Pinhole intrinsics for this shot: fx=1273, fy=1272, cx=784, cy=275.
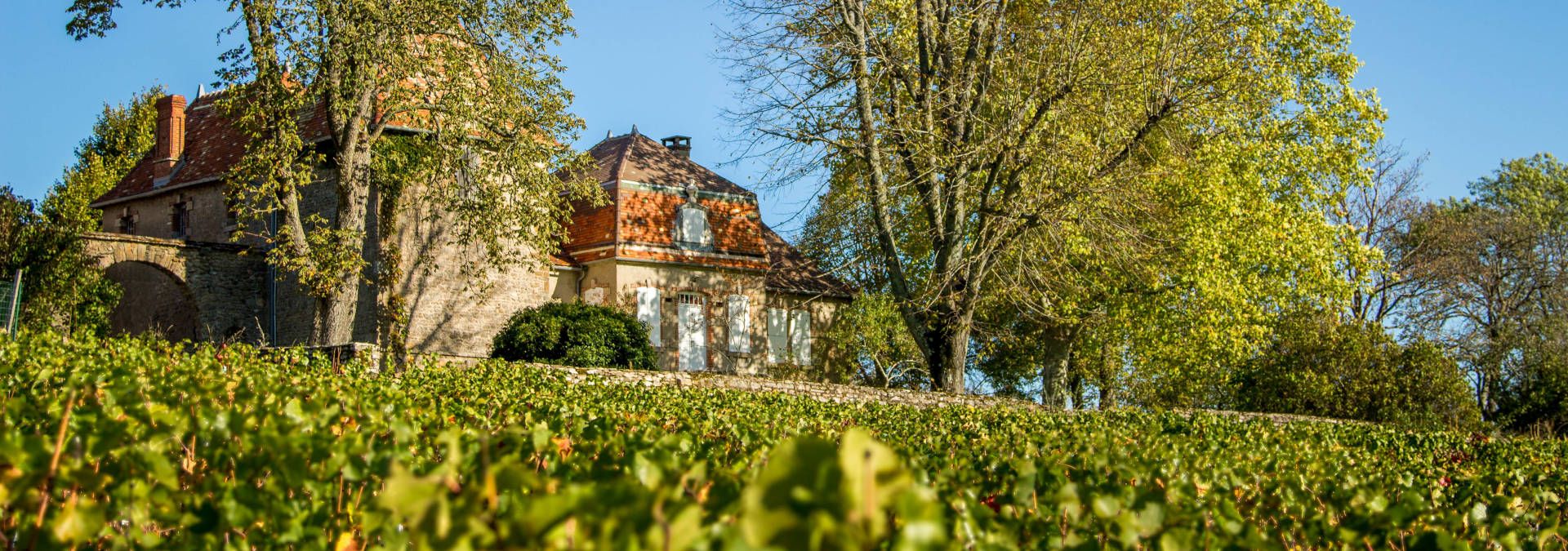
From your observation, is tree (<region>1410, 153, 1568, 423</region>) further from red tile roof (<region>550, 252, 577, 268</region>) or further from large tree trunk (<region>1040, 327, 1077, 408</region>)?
red tile roof (<region>550, 252, 577, 268</region>)

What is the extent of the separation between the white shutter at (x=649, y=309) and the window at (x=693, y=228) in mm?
1464

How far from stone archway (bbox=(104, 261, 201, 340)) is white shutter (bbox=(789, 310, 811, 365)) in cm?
1394

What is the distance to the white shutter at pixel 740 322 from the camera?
30469mm

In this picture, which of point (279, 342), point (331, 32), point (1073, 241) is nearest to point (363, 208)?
point (331, 32)

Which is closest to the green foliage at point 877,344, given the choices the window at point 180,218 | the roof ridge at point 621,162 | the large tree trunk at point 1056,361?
the large tree trunk at point 1056,361

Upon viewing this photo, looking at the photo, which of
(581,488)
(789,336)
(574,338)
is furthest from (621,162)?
(581,488)

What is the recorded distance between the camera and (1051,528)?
3465 millimetres

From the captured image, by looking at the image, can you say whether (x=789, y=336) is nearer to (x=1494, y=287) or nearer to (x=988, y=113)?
(x=988, y=113)

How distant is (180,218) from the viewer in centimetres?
2962

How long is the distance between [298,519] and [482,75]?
18.9 m

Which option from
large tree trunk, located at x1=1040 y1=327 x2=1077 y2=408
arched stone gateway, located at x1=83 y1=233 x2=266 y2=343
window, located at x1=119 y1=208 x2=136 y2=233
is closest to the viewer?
arched stone gateway, located at x1=83 y1=233 x2=266 y2=343

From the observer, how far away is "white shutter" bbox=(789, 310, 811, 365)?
32.5 meters

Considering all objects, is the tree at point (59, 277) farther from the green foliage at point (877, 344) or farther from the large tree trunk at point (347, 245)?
the green foliage at point (877, 344)

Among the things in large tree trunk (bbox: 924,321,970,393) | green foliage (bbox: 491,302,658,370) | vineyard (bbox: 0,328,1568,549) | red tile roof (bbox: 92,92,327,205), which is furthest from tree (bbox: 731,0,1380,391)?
vineyard (bbox: 0,328,1568,549)
